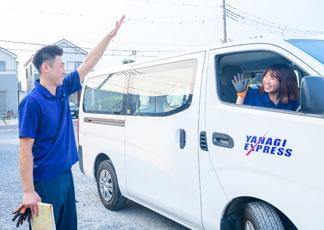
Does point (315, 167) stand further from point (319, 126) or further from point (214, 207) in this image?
point (214, 207)

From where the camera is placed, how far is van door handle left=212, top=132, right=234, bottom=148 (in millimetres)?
3092

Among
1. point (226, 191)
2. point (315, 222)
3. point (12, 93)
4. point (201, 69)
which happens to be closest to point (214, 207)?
point (226, 191)

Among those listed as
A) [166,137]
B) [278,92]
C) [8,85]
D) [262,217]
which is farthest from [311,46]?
[8,85]

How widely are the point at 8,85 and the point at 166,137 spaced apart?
35040 millimetres

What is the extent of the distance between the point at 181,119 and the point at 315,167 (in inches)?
57.6

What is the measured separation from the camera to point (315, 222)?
8.18 feet

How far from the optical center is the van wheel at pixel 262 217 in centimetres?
286

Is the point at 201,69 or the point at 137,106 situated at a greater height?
the point at 201,69

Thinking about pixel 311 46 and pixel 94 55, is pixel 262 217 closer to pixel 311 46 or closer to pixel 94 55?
pixel 311 46

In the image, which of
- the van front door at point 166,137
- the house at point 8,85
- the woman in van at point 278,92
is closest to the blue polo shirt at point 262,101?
the woman in van at point 278,92

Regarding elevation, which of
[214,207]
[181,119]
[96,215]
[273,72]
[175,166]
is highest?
[273,72]

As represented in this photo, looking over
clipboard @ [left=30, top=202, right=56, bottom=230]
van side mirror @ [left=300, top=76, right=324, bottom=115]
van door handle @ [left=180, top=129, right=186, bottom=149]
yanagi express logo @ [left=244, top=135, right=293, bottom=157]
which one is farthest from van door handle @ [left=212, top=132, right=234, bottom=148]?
clipboard @ [left=30, top=202, right=56, bottom=230]

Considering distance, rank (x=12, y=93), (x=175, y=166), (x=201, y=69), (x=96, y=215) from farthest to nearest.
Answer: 1. (x=12, y=93)
2. (x=96, y=215)
3. (x=175, y=166)
4. (x=201, y=69)

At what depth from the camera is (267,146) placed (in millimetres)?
2777
